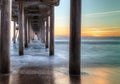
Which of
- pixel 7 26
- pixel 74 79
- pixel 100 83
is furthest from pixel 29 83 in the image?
pixel 7 26

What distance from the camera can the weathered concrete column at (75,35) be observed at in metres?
10.3

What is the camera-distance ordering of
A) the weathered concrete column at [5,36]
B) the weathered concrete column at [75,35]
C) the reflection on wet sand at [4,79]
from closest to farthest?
the reflection on wet sand at [4,79]
the weathered concrete column at [75,35]
the weathered concrete column at [5,36]

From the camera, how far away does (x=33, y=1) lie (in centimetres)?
2027

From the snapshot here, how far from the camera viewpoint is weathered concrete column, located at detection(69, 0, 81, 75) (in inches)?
406

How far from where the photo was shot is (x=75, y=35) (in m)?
10.4

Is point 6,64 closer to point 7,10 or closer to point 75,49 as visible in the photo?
point 7,10

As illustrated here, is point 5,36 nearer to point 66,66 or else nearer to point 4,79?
point 4,79

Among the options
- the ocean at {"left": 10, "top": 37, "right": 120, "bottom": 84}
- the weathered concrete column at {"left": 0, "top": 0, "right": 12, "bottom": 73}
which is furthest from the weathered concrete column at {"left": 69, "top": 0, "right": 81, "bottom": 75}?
the weathered concrete column at {"left": 0, "top": 0, "right": 12, "bottom": 73}

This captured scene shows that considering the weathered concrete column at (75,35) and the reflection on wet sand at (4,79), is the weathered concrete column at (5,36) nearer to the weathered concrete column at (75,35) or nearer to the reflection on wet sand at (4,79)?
the reflection on wet sand at (4,79)

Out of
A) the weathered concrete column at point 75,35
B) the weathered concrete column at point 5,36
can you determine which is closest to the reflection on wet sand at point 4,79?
the weathered concrete column at point 5,36

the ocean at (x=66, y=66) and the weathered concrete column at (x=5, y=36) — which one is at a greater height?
the weathered concrete column at (x=5, y=36)

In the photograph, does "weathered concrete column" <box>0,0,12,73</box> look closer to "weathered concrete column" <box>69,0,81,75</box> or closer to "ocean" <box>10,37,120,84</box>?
"ocean" <box>10,37,120,84</box>

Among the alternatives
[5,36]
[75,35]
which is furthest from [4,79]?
[75,35]

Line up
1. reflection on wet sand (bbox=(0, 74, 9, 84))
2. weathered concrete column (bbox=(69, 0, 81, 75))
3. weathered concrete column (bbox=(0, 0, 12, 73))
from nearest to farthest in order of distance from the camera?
reflection on wet sand (bbox=(0, 74, 9, 84)), weathered concrete column (bbox=(69, 0, 81, 75)), weathered concrete column (bbox=(0, 0, 12, 73))
